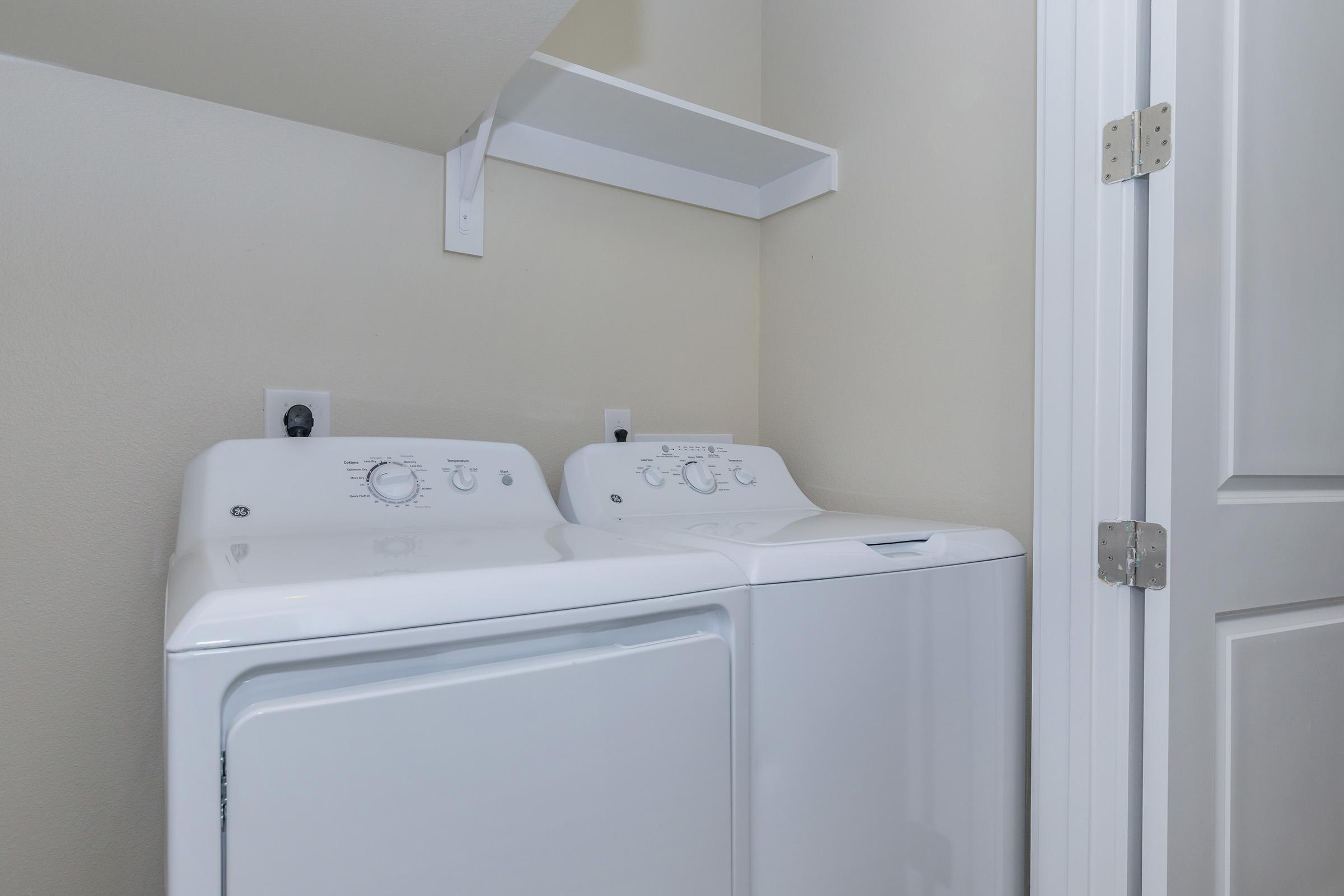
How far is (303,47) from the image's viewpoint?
3.22 ft

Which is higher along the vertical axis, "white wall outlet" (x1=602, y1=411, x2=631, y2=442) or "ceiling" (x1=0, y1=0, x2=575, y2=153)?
"ceiling" (x1=0, y1=0, x2=575, y2=153)

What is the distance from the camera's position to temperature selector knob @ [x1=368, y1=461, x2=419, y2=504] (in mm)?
1058

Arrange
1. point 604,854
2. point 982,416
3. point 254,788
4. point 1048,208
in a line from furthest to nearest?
1. point 982,416
2. point 1048,208
3. point 604,854
4. point 254,788

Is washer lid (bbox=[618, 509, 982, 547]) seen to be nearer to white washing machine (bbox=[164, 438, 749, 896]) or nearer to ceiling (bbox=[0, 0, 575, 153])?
white washing machine (bbox=[164, 438, 749, 896])

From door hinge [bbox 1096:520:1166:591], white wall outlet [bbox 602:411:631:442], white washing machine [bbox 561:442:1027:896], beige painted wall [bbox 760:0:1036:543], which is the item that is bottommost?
white washing machine [bbox 561:442:1027:896]

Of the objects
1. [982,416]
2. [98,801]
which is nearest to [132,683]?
[98,801]

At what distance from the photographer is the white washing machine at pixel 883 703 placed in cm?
84

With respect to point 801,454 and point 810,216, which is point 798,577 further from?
point 810,216

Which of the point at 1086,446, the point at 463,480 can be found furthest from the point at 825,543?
the point at 463,480

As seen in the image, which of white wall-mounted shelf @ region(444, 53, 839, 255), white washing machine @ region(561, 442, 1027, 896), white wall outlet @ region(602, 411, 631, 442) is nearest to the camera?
white washing machine @ region(561, 442, 1027, 896)

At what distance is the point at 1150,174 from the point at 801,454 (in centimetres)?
84

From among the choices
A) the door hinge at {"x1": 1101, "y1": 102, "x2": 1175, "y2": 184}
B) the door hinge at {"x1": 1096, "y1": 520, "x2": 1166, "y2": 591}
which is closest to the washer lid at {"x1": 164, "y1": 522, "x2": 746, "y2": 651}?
the door hinge at {"x1": 1096, "y1": 520, "x2": 1166, "y2": 591}

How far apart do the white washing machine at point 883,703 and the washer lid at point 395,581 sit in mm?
112

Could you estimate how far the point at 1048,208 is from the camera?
108 cm
